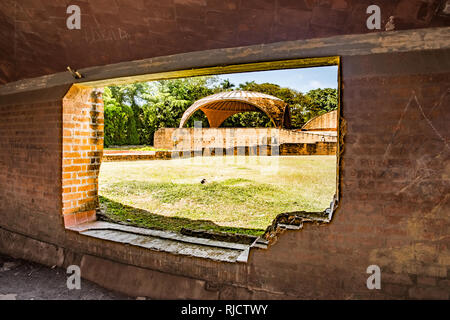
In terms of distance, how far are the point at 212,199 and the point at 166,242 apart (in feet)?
8.98

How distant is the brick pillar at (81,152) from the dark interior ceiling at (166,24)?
50 cm

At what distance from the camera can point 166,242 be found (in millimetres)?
3107

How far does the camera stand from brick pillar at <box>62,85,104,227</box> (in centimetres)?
349

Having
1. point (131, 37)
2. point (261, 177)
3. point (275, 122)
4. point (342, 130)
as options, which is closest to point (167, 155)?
point (261, 177)

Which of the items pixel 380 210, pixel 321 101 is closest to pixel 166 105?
pixel 321 101

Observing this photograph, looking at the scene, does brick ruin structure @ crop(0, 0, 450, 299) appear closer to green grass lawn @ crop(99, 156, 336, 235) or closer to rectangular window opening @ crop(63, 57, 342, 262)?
rectangular window opening @ crop(63, 57, 342, 262)

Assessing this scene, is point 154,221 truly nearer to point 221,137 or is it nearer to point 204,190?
point 204,190

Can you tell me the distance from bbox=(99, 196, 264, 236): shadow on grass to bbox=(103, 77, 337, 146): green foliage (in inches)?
748

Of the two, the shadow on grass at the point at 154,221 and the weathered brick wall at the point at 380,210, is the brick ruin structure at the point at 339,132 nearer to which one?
the weathered brick wall at the point at 380,210

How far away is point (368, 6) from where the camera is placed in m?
2.11

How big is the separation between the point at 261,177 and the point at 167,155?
7805 mm

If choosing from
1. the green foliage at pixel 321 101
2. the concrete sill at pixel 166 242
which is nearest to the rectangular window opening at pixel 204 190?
the concrete sill at pixel 166 242

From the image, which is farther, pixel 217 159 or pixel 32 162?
pixel 217 159

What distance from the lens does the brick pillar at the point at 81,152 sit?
11.4ft
